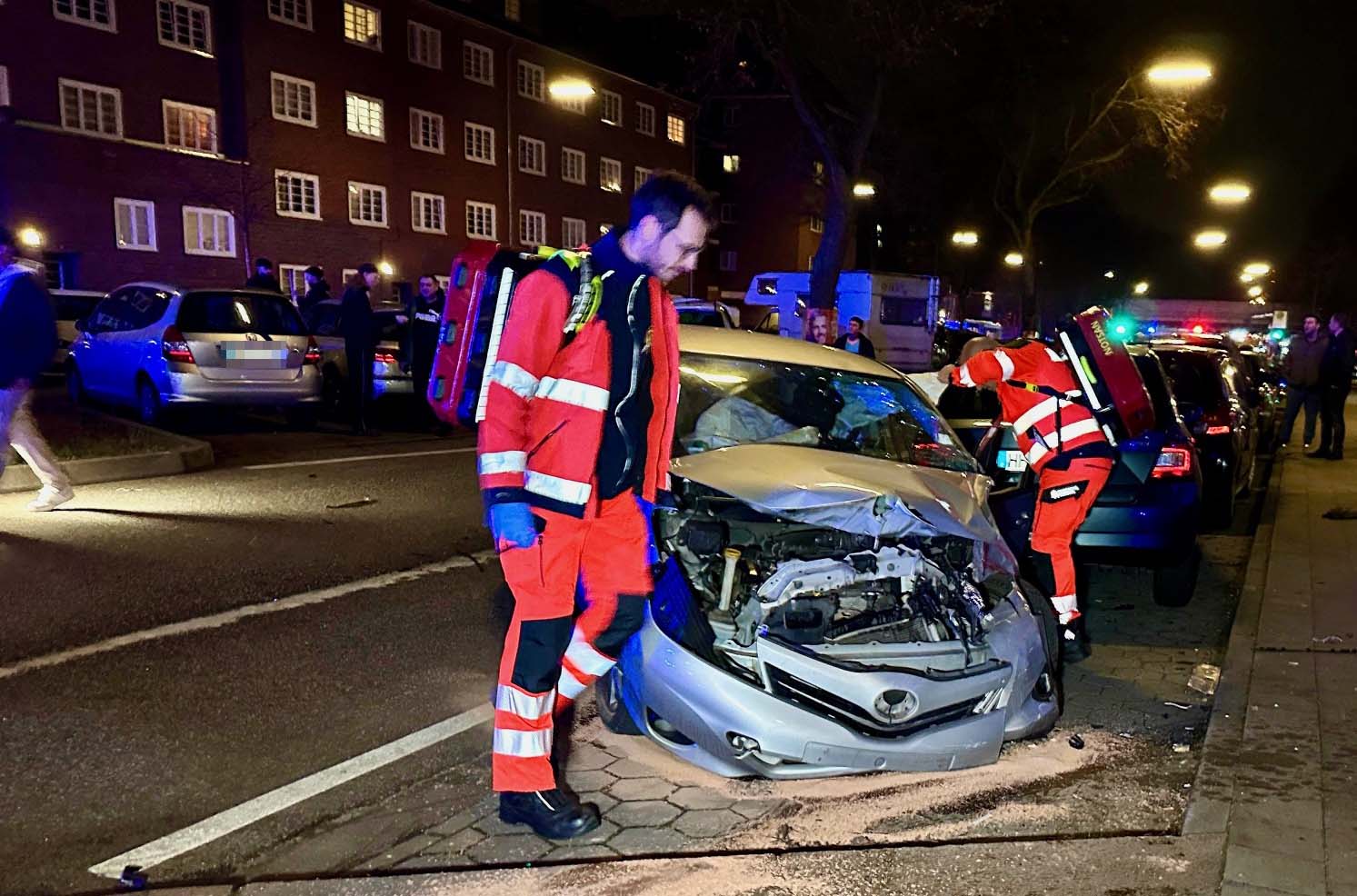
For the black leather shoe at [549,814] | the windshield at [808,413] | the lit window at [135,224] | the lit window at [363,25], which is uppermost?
the lit window at [363,25]

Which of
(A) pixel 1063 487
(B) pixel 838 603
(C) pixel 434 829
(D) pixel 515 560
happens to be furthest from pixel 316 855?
(A) pixel 1063 487

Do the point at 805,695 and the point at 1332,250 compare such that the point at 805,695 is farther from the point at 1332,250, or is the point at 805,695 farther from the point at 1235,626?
the point at 1332,250

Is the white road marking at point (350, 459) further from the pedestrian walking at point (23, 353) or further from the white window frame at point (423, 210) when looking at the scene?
the white window frame at point (423, 210)

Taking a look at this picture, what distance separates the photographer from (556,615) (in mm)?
3309

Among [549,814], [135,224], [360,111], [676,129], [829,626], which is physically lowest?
→ [549,814]

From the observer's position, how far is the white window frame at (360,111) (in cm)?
3198

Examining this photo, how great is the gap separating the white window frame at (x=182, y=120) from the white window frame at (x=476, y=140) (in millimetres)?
9148

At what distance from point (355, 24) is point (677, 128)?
61.8ft

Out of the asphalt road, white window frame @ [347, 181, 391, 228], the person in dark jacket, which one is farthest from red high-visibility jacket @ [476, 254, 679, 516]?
white window frame @ [347, 181, 391, 228]

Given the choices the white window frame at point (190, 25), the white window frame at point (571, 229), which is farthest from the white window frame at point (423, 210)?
the white window frame at point (190, 25)

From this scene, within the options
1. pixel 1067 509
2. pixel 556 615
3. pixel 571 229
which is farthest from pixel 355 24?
pixel 556 615

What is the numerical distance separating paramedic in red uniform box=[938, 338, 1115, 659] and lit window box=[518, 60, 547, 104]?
117ft

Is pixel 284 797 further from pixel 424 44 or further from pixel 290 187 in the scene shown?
pixel 424 44

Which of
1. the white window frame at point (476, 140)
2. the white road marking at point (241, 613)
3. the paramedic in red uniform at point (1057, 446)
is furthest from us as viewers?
the white window frame at point (476, 140)
